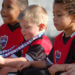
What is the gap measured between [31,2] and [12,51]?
1566mm

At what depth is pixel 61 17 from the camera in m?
2.31

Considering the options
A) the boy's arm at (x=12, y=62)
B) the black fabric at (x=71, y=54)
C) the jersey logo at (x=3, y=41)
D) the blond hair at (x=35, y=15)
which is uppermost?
the blond hair at (x=35, y=15)

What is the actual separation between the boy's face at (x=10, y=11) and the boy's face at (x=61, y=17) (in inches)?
33.5

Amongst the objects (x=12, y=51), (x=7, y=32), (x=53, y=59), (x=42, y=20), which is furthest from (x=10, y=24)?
(x=53, y=59)

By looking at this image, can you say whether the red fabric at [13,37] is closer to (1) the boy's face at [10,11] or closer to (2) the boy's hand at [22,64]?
(1) the boy's face at [10,11]

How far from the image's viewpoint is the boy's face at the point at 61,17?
2293 millimetres

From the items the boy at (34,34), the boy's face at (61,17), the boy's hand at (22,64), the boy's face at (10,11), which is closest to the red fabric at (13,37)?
the boy's face at (10,11)

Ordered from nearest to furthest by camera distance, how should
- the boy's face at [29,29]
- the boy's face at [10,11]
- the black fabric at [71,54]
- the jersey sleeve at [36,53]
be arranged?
the black fabric at [71,54] < the jersey sleeve at [36,53] < the boy's face at [29,29] < the boy's face at [10,11]

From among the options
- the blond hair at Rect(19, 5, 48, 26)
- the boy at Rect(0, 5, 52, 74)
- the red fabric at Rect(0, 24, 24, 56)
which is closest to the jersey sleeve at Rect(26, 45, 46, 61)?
the boy at Rect(0, 5, 52, 74)

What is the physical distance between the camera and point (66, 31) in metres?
2.33

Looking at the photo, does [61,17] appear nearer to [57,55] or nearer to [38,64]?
[57,55]

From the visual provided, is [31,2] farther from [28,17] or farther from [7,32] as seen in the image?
[28,17]

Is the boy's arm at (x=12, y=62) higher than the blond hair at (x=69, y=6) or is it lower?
lower

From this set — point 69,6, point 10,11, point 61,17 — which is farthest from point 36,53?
A: point 10,11
